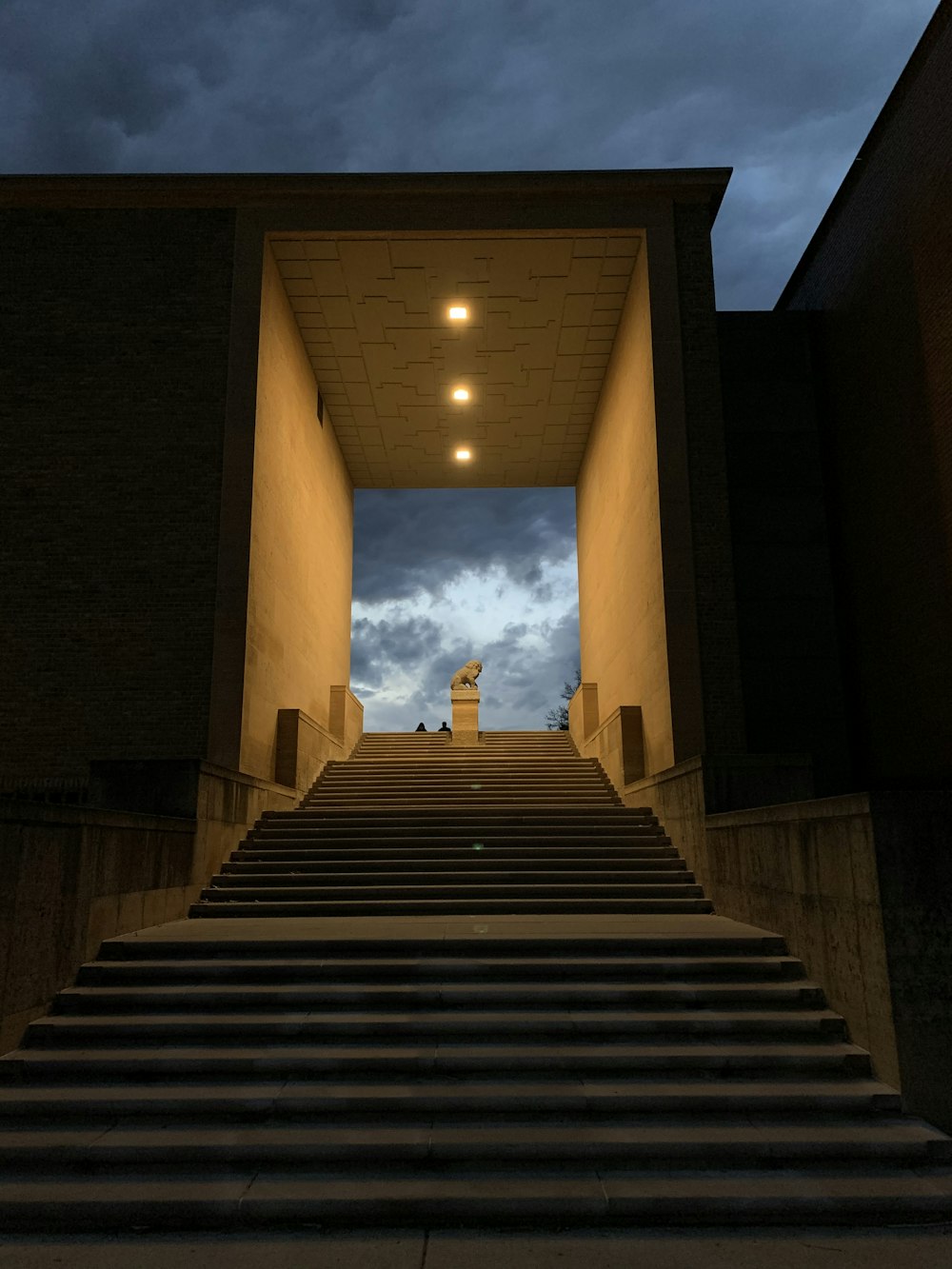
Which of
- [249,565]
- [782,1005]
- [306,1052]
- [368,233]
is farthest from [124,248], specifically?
[782,1005]

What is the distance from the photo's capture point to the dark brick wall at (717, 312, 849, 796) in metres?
13.1

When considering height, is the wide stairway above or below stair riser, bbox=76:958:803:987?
below

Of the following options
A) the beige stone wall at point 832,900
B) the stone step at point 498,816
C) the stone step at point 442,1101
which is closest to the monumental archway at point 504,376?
the stone step at point 498,816

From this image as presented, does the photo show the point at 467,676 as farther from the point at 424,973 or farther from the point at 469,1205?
the point at 469,1205

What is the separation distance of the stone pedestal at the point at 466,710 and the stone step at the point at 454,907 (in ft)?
34.2

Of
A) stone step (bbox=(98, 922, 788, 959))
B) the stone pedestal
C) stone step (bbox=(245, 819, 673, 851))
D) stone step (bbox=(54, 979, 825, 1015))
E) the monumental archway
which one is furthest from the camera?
the stone pedestal

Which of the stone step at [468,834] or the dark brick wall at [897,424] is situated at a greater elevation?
the dark brick wall at [897,424]

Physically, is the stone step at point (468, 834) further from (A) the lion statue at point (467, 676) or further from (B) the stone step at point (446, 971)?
(A) the lion statue at point (467, 676)

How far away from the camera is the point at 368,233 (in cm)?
1327

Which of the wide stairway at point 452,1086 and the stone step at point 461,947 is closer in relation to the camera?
the wide stairway at point 452,1086

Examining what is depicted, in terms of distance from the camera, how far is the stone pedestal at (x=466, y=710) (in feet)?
63.1

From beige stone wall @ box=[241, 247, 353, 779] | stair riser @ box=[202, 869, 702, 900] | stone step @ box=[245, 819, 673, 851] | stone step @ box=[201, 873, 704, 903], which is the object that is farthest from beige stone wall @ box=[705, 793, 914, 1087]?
beige stone wall @ box=[241, 247, 353, 779]

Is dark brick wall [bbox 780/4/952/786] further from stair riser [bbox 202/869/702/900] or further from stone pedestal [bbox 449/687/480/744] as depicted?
stone pedestal [bbox 449/687/480/744]

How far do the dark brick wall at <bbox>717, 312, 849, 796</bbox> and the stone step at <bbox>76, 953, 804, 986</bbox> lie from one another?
703cm
